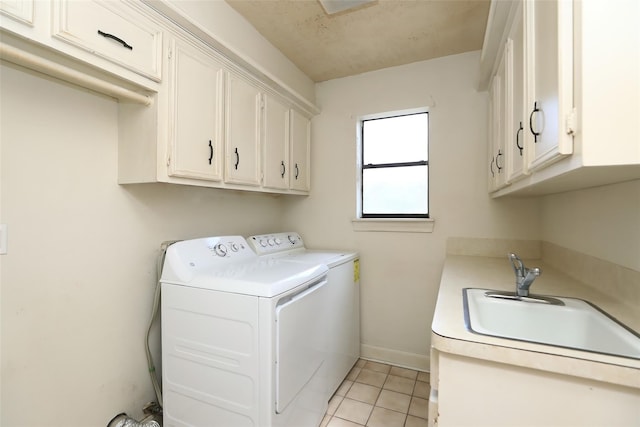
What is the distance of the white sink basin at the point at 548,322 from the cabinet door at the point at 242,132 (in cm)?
146

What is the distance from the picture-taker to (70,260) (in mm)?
1309

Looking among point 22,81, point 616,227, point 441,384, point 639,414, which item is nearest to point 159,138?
point 22,81

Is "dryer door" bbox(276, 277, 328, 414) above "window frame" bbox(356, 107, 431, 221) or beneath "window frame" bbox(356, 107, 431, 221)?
beneath

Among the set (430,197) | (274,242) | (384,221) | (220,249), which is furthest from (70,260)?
(430,197)

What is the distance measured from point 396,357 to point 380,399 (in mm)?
504

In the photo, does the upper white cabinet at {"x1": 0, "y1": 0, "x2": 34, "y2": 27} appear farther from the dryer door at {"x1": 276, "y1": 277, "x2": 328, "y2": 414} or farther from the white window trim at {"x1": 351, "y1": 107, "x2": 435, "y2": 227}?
the white window trim at {"x1": 351, "y1": 107, "x2": 435, "y2": 227}

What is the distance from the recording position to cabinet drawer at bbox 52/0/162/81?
1025mm

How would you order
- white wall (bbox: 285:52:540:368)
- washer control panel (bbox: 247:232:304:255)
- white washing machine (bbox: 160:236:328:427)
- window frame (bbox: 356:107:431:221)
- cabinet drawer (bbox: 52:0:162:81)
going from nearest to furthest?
cabinet drawer (bbox: 52:0:162:81)
white washing machine (bbox: 160:236:328:427)
washer control panel (bbox: 247:232:304:255)
white wall (bbox: 285:52:540:368)
window frame (bbox: 356:107:431:221)

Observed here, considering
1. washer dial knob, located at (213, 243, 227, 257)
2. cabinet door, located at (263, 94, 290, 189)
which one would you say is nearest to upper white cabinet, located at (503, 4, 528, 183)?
cabinet door, located at (263, 94, 290, 189)

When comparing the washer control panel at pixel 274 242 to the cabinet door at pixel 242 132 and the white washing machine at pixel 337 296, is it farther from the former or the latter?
the cabinet door at pixel 242 132

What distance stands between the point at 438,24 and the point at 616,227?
159cm

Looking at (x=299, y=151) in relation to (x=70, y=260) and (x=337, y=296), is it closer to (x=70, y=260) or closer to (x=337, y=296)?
(x=337, y=296)

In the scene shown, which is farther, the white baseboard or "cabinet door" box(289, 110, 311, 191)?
"cabinet door" box(289, 110, 311, 191)

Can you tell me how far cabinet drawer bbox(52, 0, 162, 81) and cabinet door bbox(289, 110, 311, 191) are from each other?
4.03 ft
